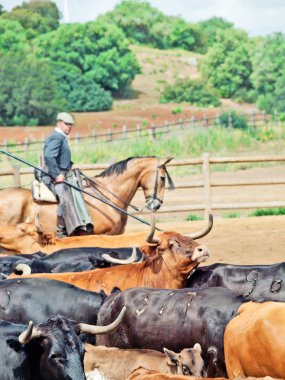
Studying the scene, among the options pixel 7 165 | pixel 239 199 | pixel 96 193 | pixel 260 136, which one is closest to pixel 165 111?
pixel 260 136

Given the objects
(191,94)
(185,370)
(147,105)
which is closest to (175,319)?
(185,370)

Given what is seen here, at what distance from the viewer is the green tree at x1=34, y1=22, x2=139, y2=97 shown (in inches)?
2731

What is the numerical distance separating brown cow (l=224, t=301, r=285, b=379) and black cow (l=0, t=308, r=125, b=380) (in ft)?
3.11

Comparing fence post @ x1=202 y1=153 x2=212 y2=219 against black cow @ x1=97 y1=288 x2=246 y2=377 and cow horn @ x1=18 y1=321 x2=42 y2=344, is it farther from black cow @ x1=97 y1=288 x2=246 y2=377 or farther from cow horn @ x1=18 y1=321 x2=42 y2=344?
cow horn @ x1=18 y1=321 x2=42 y2=344

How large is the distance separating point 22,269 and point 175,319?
251cm

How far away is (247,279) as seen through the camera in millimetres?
9688

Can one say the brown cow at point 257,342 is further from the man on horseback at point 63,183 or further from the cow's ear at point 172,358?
the man on horseback at point 63,183

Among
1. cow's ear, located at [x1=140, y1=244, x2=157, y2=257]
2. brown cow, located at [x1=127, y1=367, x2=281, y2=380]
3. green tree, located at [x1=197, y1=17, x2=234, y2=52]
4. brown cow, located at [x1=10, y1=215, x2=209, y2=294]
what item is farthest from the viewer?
green tree, located at [x1=197, y1=17, x2=234, y2=52]

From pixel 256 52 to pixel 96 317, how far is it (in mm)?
65511

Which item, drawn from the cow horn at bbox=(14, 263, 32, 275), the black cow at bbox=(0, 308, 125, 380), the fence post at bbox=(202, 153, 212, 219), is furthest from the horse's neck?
the black cow at bbox=(0, 308, 125, 380)

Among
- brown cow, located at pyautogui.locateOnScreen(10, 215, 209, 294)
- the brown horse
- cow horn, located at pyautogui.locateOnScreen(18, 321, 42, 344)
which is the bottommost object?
the brown horse

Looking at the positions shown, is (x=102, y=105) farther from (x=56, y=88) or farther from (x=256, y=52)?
(x=256, y=52)

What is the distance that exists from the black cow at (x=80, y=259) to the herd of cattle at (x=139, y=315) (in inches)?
0.4

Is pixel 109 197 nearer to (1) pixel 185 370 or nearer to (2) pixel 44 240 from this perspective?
(2) pixel 44 240
